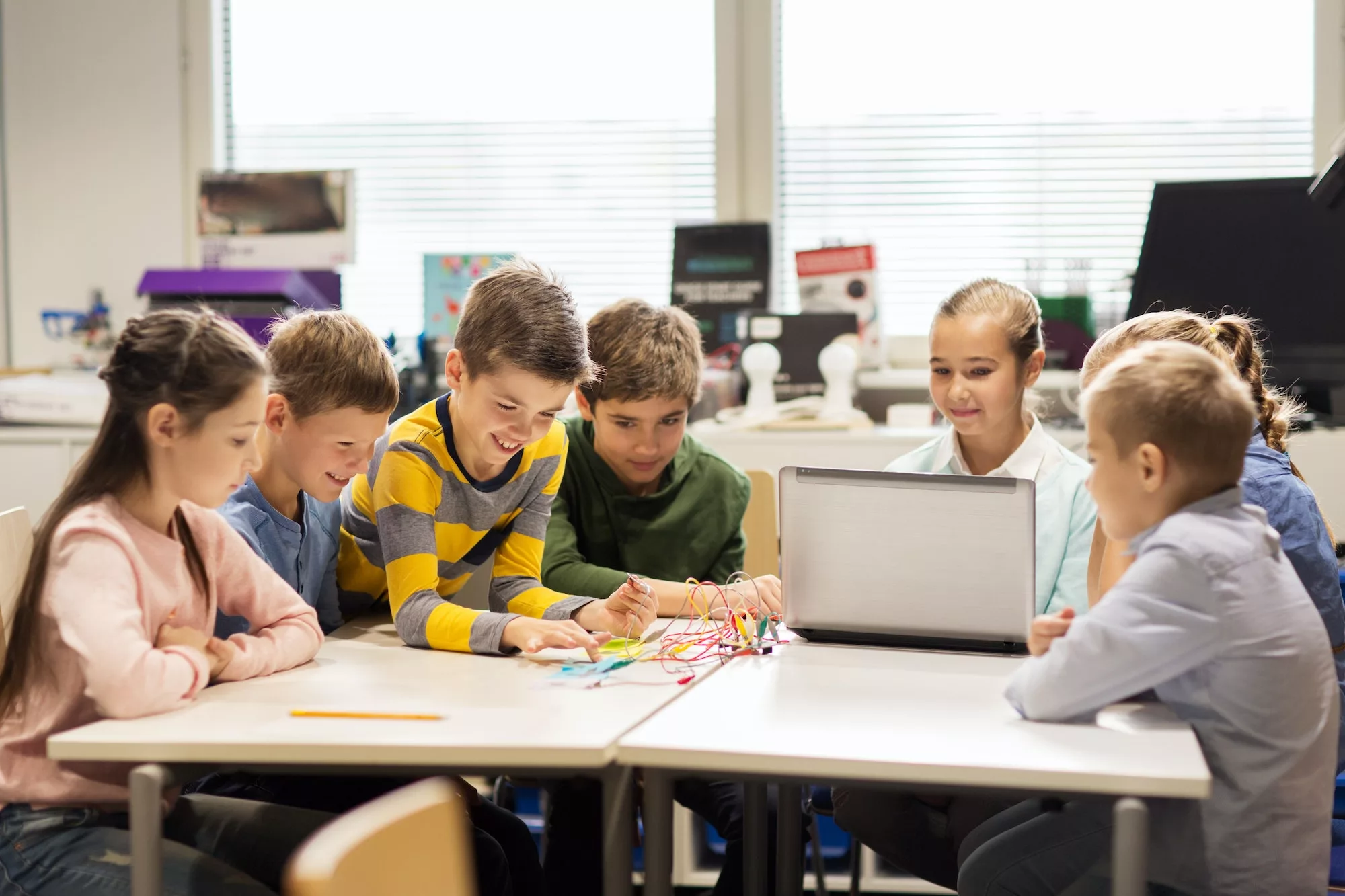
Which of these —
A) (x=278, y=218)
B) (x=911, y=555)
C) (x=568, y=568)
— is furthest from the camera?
(x=278, y=218)

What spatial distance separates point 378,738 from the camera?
4.02 feet

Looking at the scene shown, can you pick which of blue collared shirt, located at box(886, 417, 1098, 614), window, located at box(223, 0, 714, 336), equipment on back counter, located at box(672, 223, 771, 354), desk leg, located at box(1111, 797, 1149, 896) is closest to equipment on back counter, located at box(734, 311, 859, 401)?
equipment on back counter, located at box(672, 223, 771, 354)

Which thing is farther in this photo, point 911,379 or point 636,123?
point 636,123

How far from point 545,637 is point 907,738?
54 centimetres

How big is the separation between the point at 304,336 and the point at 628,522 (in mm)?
695

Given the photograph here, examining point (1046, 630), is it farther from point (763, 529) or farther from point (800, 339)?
point (800, 339)

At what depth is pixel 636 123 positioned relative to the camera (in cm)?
385

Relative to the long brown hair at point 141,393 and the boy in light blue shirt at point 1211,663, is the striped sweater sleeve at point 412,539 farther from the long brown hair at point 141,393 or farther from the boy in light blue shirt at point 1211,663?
the boy in light blue shirt at point 1211,663

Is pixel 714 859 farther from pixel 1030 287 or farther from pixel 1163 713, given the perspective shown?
pixel 1030 287

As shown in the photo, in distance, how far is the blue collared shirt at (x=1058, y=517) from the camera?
73.9 inches

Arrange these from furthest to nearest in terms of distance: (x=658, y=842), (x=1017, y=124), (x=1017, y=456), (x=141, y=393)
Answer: (x=1017, y=124) → (x=1017, y=456) → (x=141, y=393) → (x=658, y=842)

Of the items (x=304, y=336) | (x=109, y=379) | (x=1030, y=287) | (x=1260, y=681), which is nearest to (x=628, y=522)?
(x=304, y=336)

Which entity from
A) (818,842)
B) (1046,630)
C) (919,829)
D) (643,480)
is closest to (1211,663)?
(1046,630)

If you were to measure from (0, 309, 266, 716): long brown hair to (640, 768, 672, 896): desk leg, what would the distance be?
67cm
